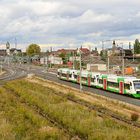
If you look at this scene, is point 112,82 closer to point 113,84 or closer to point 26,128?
point 113,84

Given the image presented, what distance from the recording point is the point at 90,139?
77.7 feet

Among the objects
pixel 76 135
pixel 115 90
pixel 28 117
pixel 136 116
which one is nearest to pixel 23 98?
pixel 115 90

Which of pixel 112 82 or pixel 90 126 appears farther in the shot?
pixel 112 82

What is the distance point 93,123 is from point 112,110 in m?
10.5

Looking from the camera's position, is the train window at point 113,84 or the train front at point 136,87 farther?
the train window at point 113,84

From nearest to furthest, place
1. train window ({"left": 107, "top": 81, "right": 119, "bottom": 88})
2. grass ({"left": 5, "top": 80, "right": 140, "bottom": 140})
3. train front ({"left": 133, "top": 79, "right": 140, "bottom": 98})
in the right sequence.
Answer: grass ({"left": 5, "top": 80, "right": 140, "bottom": 140}) → train front ({"left": 133, "top": 79, "right": 140, "bottom": 98}) → train window ({"left": 107, "top": 81, "right": 119, "bottom": 88})

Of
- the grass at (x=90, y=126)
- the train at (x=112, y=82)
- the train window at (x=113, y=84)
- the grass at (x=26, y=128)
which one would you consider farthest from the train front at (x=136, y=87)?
the grass at (x=26, y=128)

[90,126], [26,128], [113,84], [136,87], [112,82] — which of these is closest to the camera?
[26,128]

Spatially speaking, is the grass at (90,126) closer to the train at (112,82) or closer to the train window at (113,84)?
the train at (112,82)

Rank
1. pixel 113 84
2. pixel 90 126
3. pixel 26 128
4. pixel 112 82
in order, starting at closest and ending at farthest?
pixel 26 128, pixel 90 126, pixel 113 84, pixel 112 82

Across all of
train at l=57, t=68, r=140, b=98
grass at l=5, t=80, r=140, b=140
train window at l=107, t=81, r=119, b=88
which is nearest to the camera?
grass at l=5, t=80, r=140, b=140

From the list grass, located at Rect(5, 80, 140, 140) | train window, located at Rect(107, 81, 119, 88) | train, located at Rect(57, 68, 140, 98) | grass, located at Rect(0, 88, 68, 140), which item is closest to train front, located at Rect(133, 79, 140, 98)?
train, located at Rect(57, 68, 140, 98)

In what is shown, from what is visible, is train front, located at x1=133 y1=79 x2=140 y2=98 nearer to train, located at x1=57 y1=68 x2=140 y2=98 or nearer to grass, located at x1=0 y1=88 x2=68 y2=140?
train, located at x1=57 y1=68 x2=140 y2=98

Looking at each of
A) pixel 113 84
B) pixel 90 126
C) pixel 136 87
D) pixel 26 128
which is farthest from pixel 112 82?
pixel 26 128
